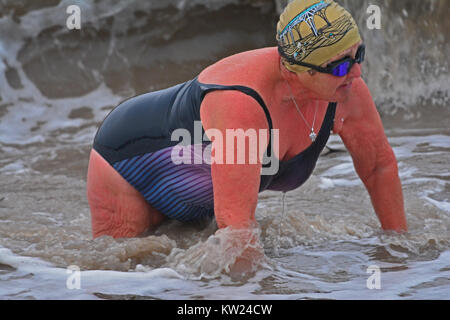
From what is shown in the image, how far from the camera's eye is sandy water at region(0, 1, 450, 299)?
9.40 feet

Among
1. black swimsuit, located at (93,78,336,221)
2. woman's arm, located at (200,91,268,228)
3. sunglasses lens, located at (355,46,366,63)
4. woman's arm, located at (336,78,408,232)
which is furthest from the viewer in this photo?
woman's arm, located at (336,78,408,232)

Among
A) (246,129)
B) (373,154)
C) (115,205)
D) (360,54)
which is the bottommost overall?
(115,205)

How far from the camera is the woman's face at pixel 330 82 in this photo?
275 cm

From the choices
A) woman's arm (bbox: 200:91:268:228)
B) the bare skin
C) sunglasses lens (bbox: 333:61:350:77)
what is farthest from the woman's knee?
sunglasses lens (bbox: 333:61:350:77)

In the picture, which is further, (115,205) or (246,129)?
(115,205)

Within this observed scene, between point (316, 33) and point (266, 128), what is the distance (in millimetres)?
A: 398

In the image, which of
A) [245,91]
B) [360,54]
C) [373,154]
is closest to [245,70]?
[245,91]

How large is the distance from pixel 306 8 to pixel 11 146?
17.0 feet

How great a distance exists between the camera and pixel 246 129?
2.66m

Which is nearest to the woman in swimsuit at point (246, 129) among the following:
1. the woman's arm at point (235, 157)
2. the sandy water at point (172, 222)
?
the woman's arm at point (235, 157)

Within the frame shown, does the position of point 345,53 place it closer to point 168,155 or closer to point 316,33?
point 316,33

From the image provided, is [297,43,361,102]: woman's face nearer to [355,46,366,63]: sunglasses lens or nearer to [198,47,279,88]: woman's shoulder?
[355,46,366,63]: sunglasses lens

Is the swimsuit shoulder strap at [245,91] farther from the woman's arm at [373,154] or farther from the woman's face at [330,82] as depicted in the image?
the woman's arm at [373,154]

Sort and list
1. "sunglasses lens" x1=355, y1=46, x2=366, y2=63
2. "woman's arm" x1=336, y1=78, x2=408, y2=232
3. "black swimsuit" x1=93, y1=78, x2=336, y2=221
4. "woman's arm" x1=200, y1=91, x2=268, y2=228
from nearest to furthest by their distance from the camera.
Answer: "woman's arm" x1=200, y1=91, x2=268, y2=228 → "sunglasses lens" x1=355, y1=46, x2=366, y2=63 → "black swimsuit" x1=93, y1=78, x2=336, y2=221 → "woman's arm" x1=336, y1=78, x2=408, y2=232
